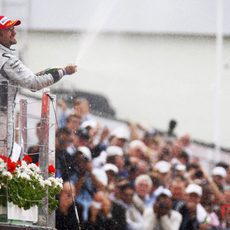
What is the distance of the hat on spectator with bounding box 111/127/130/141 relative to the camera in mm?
14477

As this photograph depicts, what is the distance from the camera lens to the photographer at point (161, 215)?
13.5 meters

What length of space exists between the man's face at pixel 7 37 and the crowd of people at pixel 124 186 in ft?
11.9

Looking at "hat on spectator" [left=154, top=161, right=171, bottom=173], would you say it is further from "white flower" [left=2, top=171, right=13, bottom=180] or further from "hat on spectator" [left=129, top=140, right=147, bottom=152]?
"white flower" [left=2, top=171, right=13, bottom=180]

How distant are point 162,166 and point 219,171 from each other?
0.92m

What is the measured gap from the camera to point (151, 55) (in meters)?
17.8

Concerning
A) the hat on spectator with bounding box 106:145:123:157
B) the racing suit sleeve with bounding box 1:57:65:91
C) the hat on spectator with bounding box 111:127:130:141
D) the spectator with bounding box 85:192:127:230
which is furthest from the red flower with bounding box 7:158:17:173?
the hat on spectator with bounding box 111:127:130:141

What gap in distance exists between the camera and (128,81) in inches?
698

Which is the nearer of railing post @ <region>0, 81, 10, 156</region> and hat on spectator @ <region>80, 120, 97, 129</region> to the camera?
railing post @ <region>0, 81, 10, 156</region>

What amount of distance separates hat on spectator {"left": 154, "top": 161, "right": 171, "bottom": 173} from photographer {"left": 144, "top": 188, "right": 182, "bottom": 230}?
0.82 meters

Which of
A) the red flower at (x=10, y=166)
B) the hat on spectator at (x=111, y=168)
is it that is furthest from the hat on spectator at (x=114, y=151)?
the red flower at (x=10, y=166)

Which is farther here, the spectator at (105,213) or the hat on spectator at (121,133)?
the hat on spectator at (121,133)

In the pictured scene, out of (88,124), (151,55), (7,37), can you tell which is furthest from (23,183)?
(151,55)

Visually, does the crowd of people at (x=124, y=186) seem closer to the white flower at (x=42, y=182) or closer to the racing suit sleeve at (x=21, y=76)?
the racing suit sleeve at (x=21, y=76)

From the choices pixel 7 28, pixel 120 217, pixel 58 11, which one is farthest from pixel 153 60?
pixel 7 28
